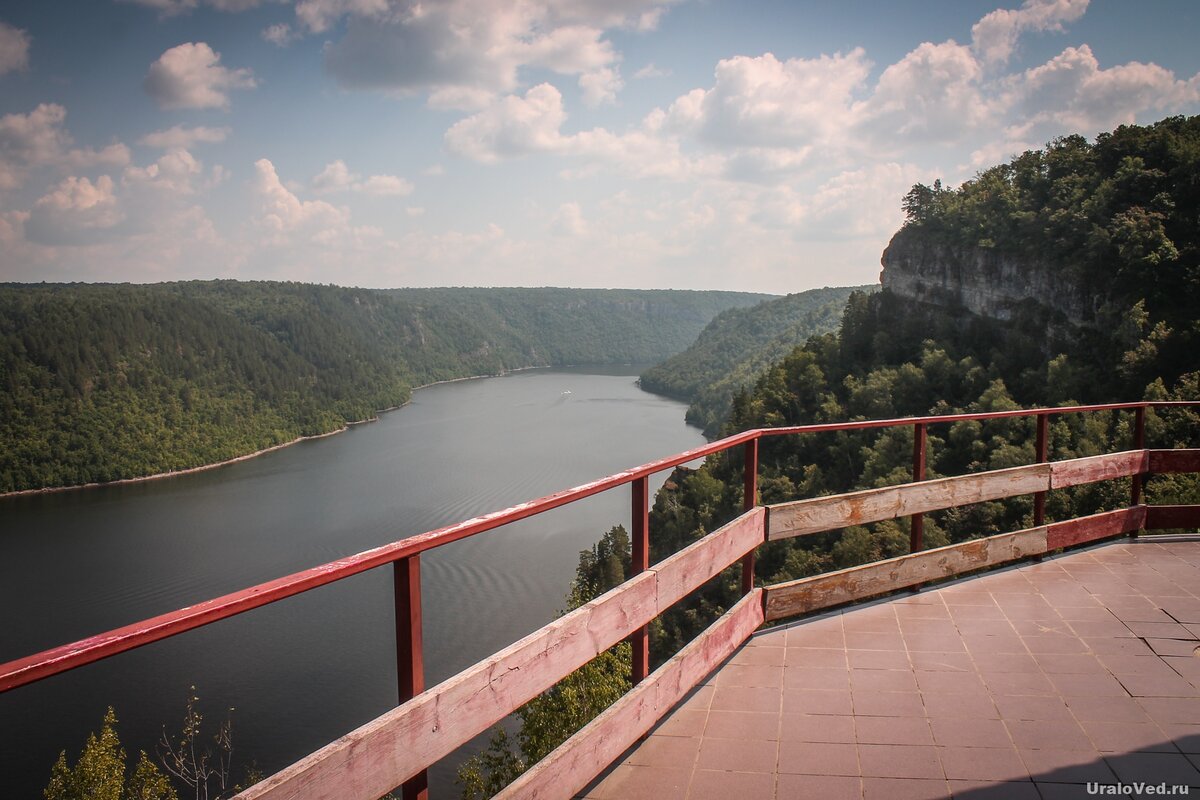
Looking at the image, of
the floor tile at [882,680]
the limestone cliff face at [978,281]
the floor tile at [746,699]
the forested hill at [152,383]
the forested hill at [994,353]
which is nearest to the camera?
the floor tile at [746,699]

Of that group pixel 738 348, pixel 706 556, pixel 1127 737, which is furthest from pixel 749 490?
pixel 738 348

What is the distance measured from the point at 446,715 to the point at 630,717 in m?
1.12

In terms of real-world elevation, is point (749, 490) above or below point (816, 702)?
above

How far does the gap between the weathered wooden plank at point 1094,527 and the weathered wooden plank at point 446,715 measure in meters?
4.00

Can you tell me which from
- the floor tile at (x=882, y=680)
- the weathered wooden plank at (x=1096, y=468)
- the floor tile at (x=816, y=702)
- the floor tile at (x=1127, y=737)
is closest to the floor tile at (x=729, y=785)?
the floor tile at (x=816, y=702)

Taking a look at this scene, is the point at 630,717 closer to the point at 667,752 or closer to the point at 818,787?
the point at 667,752

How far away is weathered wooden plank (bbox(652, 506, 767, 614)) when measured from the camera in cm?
319

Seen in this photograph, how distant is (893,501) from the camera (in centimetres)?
459

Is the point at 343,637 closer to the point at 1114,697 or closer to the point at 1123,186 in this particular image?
the point at 1114,697

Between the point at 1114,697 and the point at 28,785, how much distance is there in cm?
2901

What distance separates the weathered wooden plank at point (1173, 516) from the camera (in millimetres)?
6109

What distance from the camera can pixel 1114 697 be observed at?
11.2 ft

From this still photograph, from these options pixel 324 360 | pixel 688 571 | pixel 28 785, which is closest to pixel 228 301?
pixel 324 360

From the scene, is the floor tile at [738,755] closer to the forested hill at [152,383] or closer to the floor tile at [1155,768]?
the floor tile at [1155,768]
